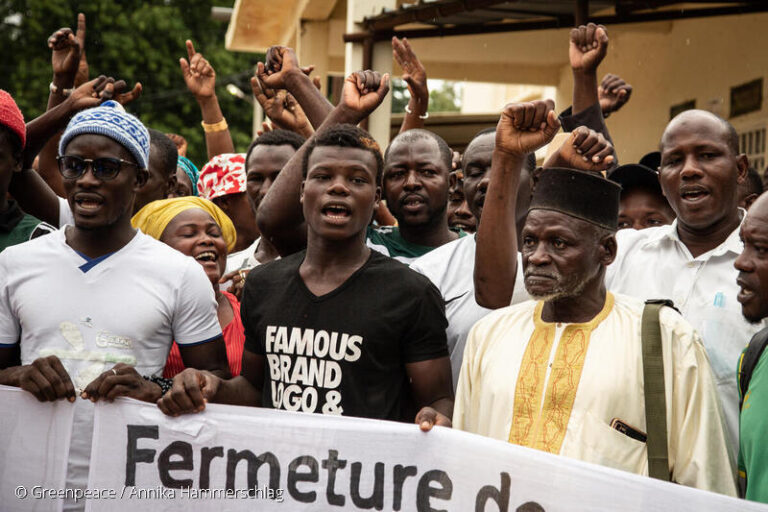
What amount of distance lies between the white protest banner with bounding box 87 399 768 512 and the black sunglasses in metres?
0.91

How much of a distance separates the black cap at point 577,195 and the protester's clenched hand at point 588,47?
148 cm

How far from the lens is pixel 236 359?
460cm

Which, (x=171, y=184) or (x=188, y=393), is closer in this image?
(x=188, y=393)

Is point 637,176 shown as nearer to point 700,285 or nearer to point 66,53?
point 700,285

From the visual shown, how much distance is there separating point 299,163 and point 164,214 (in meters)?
0.94

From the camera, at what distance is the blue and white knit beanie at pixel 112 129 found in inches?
162

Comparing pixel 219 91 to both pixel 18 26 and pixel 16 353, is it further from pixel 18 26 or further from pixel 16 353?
pixel 16 353

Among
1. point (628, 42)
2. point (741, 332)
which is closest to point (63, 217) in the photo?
point (741, 332)

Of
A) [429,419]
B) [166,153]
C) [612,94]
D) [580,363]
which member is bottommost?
[429,419]

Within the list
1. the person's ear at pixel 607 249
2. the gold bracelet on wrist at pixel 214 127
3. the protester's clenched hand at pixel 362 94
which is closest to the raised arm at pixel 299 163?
the protester's clenched hand at pixel 362 94

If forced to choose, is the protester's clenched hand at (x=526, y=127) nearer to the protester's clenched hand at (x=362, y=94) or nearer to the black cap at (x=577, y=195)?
the black cap at (x=577, y=195)

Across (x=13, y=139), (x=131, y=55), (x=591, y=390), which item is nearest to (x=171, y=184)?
(x=13, y=139)

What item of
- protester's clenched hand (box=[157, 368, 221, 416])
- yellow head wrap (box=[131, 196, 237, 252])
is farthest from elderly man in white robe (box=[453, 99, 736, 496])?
yellow head wrap (box=[131, 196, 237, 252])

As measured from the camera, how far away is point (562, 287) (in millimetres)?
3822
